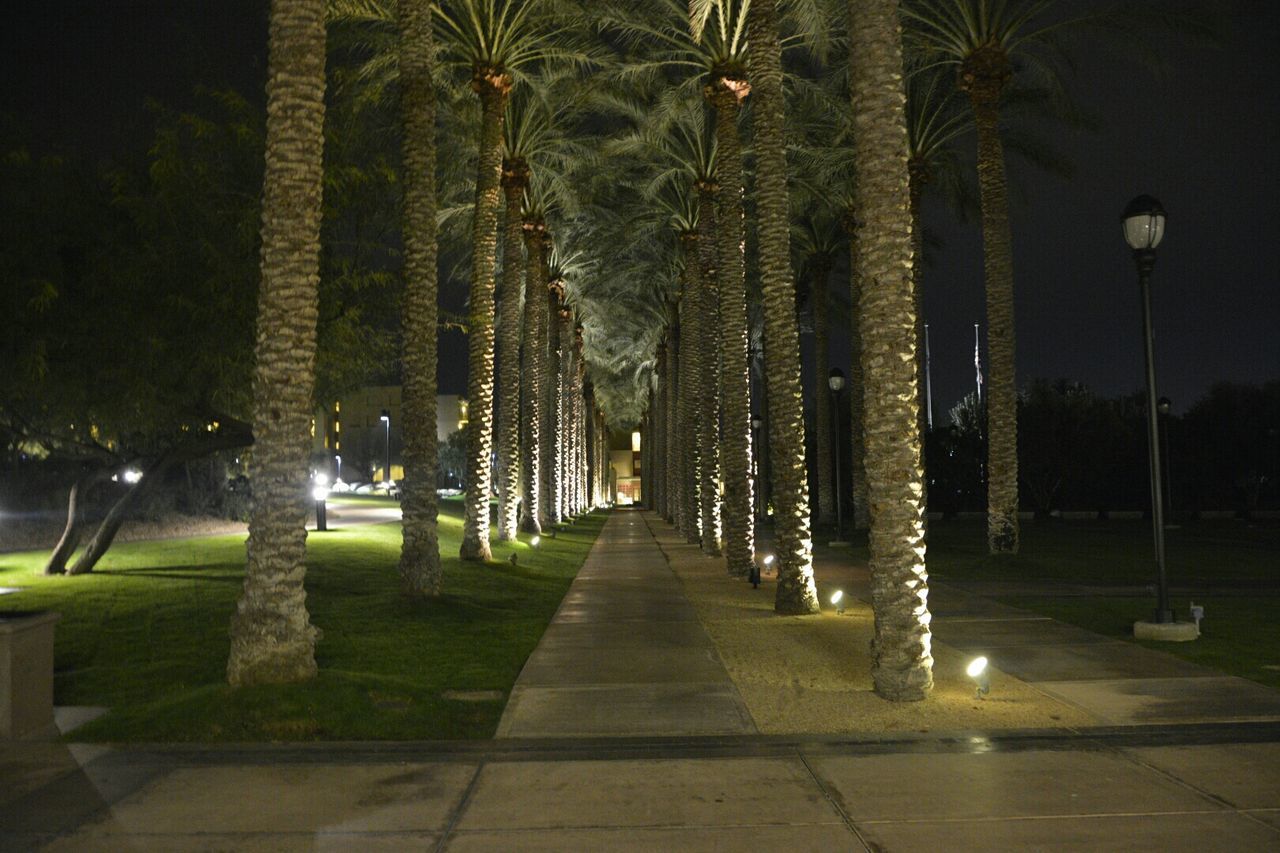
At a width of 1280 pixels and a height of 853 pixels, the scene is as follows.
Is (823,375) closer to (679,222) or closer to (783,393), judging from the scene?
(679,222)

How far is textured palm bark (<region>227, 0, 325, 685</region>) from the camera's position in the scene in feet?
32.9

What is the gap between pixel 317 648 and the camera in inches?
490

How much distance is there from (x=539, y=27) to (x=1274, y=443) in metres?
44.3

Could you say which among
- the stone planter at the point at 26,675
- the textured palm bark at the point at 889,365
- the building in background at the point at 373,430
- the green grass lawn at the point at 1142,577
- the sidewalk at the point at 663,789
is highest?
the building in background at the point at 373,430

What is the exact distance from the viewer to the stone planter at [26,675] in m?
8.35

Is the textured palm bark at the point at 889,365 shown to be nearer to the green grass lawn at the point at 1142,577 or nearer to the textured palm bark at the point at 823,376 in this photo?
the green grass lawn at the point at 1142,577

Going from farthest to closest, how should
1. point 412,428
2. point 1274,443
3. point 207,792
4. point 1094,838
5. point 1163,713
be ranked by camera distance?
point 1274,443 → point 412,428 → point 1163,713 → point 207,792 → point 1094,838

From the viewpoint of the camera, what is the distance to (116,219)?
20.4 m

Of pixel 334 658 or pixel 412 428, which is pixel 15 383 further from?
pixel 334 658

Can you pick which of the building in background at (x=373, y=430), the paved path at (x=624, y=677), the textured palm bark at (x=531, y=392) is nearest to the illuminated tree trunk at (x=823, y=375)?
the textured palm bark at (x=531, y=392)

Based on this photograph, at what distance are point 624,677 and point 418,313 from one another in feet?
27.9

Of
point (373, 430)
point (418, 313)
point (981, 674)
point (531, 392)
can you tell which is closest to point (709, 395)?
point (531, 392)

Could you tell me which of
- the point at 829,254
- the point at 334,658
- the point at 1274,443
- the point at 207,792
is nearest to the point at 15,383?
the point at 334,658

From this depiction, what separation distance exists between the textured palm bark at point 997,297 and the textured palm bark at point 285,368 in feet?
62.4
